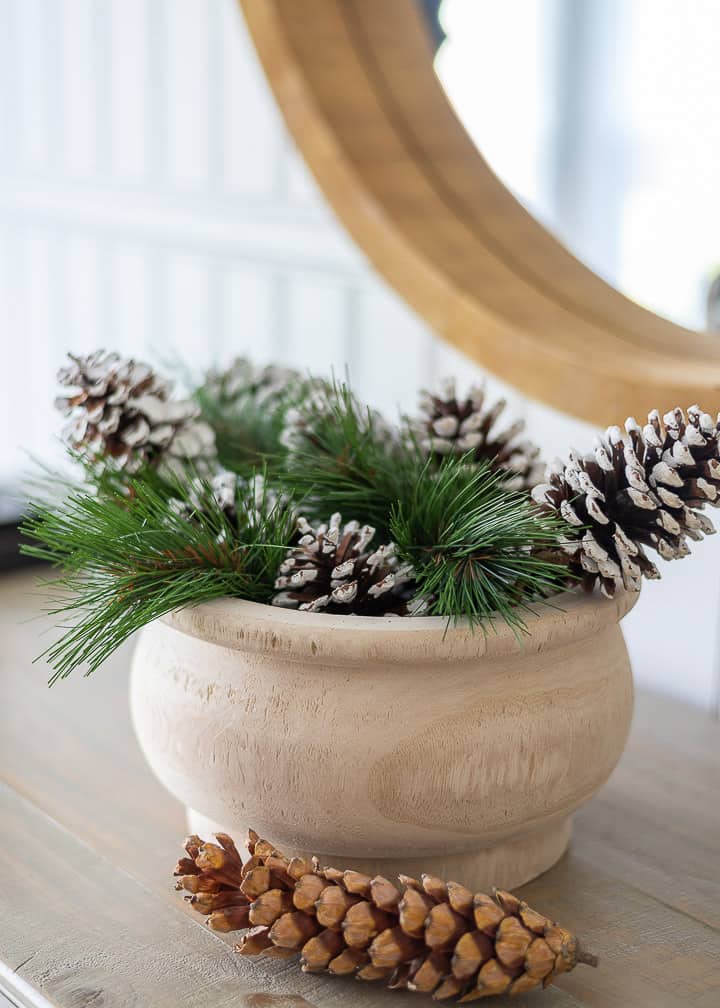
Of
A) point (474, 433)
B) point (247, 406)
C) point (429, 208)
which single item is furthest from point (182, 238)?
point (474, 433)

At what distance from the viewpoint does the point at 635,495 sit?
386mm

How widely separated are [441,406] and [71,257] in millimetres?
818

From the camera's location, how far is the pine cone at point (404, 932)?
34 centimetres

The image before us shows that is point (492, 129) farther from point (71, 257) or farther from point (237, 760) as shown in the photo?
point (237, 760)

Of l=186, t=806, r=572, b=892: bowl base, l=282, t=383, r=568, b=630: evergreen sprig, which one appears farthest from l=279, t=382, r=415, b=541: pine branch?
l=186, t=806, r=572, b=892: bowl base

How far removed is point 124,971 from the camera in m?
0.37

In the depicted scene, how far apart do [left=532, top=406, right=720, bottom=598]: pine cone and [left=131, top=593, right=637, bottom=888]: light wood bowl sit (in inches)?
0.6

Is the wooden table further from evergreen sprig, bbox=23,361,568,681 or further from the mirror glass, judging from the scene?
the mirror glass

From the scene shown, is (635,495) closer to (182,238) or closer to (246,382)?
(246,382)

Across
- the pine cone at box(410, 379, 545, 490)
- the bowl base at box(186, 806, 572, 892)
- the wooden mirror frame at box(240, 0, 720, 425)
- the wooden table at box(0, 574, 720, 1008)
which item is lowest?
the wooden table at box(0, 574, 720, 1008)

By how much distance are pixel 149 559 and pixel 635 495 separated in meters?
0.17

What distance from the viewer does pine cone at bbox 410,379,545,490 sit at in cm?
50

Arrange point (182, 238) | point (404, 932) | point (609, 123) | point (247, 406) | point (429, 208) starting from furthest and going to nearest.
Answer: point (609, 123)
point (182, 238)
point (429, 208)
point (247, 406)
point (404, 932)

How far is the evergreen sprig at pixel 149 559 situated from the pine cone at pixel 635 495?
0.10 meters
